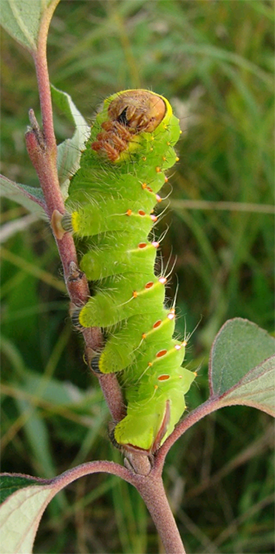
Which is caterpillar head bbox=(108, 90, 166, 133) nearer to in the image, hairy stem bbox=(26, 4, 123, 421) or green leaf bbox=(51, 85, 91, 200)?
green leaf bbox=(51, 85, 91, 200)

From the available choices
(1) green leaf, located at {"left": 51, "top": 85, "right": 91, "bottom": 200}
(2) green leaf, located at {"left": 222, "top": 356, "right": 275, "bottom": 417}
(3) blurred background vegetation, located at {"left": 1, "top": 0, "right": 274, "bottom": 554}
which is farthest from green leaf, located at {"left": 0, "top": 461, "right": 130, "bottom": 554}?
(3) blurred background vegetation, located at {"left": 1, "top": 0, "right": 274, "bottom": 554}

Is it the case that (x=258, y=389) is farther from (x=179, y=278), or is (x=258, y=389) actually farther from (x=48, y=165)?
(x=179, y=278)

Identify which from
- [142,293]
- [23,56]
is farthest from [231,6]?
[142,293]

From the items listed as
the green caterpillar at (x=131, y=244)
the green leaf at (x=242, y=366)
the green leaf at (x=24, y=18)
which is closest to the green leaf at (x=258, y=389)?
the green leaf at (x=242, y=366)

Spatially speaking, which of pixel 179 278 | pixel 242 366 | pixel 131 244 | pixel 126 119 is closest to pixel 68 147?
pixel 126 119

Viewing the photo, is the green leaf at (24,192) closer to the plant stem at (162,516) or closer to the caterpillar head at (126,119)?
the caterpillar head at (126,119)

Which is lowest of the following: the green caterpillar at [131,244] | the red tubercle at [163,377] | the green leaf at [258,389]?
the green leaf at [258,389]
